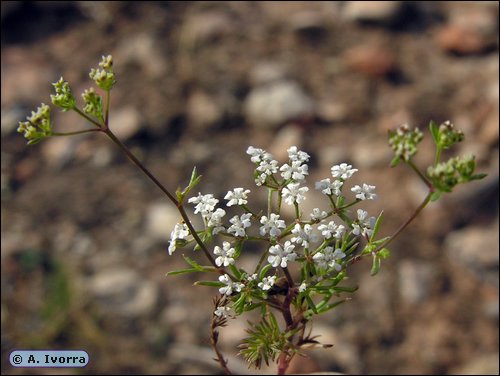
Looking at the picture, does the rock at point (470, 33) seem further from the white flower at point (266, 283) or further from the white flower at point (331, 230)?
the white flower at point (266, 283)

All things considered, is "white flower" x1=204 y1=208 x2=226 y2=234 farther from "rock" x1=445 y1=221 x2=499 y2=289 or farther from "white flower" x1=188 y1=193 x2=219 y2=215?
"rock" x1=445 y1=221 x2=499 y2=289

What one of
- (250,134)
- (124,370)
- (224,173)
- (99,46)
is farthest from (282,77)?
(124,370)

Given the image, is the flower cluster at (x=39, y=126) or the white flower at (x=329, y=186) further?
the white flower at (x=329, y=186)

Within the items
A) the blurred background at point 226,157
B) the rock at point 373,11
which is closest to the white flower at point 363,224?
the blurred background at point 226,157

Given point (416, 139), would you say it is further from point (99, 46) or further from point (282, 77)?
point (99, 46)

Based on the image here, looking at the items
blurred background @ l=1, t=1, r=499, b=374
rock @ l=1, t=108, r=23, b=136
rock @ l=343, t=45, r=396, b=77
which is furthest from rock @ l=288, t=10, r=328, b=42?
rock @ l=1, t=108, r=23, b=136

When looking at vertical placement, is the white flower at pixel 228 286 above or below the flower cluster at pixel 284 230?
below
